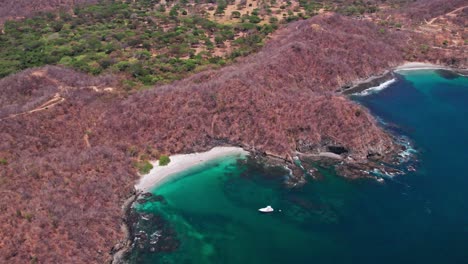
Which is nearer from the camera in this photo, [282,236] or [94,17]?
[282,236]

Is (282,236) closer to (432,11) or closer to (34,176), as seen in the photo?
(34,176)

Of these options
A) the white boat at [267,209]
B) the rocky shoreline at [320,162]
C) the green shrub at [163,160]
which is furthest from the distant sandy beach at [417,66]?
the green shrub at [163,160]

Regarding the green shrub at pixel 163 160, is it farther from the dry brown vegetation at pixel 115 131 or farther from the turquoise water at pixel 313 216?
the turquoise water at pixel 313 216

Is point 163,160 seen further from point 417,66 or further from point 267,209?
point 417,66

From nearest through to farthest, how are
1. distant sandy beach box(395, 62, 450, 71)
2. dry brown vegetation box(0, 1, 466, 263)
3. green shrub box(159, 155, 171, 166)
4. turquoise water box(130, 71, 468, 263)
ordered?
1. turquoise water box(130, 71, 468, 263)
2. dry brown vegetation box(0, 1, 466, 263)
3. green shrub box(159, 155, 171, 166)
4. distant sandy beach box(395, 62, 450, 71)

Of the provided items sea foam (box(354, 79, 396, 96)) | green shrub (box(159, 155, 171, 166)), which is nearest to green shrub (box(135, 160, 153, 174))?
green shrub (box(159, 155, 171, 166))

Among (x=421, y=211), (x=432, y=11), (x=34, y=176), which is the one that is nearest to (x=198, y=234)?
(x=34, y=176)

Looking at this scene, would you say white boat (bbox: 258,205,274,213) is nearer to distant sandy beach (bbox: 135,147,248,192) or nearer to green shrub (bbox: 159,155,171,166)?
distant sandy beach (bbox: 135,147,248,192)
